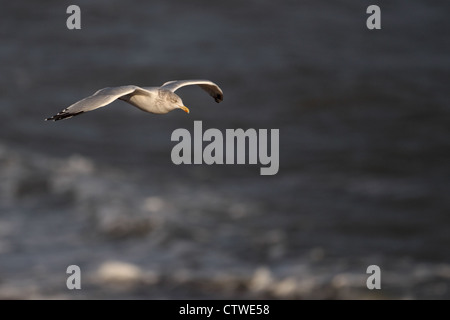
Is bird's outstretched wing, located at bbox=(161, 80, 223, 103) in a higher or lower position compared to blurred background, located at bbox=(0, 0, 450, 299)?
lower

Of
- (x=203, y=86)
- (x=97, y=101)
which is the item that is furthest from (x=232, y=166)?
(x=97, y=101)

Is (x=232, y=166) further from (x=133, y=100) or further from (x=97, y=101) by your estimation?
(x=97, y=101)

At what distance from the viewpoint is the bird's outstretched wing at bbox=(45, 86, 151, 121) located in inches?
154

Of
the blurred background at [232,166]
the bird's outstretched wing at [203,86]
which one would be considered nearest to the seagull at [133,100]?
the bird's outstretched wing at [203,86]

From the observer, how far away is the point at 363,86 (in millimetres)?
20969

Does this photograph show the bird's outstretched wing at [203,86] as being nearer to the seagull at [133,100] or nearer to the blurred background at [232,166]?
the seagull at [133,100]

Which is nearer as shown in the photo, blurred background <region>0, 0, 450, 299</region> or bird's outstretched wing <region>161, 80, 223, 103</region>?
bird's outstretched wing <region>161, 80, 223, 103</region>

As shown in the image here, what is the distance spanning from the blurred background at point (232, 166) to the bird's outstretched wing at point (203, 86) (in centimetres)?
695

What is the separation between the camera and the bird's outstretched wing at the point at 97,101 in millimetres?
3912

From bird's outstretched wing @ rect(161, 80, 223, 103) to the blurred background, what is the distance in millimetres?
6953

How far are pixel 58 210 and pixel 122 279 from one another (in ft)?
11.5

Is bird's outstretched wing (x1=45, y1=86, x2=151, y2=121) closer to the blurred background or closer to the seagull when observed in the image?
the seagull

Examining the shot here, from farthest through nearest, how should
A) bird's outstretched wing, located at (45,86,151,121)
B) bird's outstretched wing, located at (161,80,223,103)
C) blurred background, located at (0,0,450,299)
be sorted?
blurred background, located at (0,0,450,299) < bird's outstretched wing, located at (161,80,223,103) < bird's outstretched wing, located at (45,86,151,121)

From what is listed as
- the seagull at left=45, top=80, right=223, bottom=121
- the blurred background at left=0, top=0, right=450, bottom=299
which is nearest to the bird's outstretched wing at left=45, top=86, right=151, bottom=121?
the seagull at left=45, top=80, right=223, bottom=121
